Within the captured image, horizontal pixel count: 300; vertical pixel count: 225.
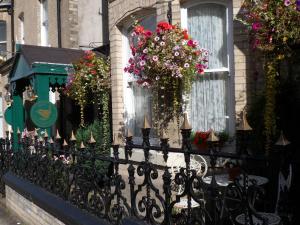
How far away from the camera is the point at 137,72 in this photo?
21.4 feet

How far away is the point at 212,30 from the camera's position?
686 cm

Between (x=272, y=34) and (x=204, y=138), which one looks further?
(x=204, y=138)

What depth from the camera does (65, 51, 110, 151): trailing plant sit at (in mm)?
8875

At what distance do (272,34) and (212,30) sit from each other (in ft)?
6.81

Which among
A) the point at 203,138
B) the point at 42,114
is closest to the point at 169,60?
the point at 203,138

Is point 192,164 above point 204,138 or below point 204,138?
below

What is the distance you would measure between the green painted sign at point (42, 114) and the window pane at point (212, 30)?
3.45 meters

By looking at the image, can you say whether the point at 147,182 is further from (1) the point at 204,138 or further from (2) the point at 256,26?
(1) the point at 204,138

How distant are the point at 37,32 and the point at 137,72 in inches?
351

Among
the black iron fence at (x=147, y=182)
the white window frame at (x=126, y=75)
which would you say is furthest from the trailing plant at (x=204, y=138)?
the white window frame at (x=126, y=75)

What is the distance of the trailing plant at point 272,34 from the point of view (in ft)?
15.5

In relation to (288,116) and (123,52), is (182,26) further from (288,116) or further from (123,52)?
(288,116)

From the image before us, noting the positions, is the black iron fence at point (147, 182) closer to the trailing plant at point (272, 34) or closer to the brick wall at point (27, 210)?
the brick wall at point (27, 210)

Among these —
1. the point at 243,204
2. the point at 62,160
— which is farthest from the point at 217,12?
the point at 243,204
